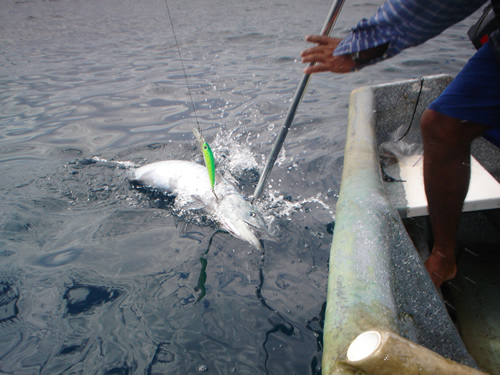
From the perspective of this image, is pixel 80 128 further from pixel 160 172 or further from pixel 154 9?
pixel 154 9

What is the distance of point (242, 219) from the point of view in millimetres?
2631

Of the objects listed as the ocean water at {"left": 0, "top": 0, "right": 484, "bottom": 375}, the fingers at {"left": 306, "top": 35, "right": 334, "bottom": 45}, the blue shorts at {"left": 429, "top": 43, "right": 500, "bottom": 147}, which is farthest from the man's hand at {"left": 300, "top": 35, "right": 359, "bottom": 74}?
the ocean water at {"left": 0, "top": 0, "right": 484, "bottom": 375}

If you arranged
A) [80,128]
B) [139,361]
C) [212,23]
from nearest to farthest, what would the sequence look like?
[139,361] → [80,128] → [212,23]

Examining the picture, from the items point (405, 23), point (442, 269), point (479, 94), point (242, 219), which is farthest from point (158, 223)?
point (479, 94)

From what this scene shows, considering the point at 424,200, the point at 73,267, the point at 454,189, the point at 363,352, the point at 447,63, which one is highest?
the point at 363,352

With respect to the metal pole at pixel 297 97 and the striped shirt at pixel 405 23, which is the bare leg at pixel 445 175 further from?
the metal pole at pixel 297 97

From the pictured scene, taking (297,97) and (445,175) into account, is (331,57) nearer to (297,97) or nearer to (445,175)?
(297,97)

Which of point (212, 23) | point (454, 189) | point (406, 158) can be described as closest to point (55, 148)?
point (406, 158)

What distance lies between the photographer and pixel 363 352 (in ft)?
2.72

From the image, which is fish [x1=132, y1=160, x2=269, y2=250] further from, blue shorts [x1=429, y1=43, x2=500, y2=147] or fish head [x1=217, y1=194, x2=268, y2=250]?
blue shorts [x1=429, y1=43, x2=500, y2=147]

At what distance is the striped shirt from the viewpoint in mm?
1729

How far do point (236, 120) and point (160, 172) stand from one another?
203 centimetres

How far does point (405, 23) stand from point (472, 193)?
104 cm

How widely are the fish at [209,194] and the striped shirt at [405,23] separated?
1.27 meters
